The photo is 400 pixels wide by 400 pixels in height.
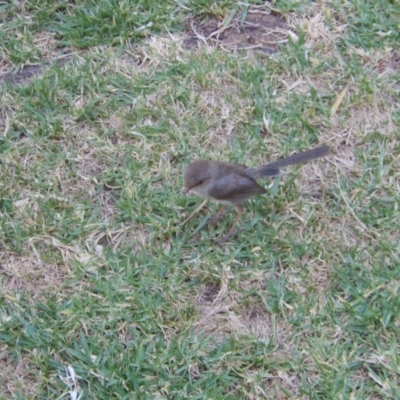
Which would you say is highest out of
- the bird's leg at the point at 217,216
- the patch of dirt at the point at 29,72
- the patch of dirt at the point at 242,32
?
the patch of dirt at the point at 242,32

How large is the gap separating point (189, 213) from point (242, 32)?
1888mm

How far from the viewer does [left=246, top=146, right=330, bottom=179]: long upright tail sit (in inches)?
198

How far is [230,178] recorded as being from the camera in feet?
16.1

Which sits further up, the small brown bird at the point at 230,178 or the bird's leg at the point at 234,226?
the small brown bird at the point at 230,178

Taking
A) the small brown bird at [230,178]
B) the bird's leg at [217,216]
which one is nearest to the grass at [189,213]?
the bird's leg at [217,216]

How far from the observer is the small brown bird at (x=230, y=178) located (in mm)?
4891

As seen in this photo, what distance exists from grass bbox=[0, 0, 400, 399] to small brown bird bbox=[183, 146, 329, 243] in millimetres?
257

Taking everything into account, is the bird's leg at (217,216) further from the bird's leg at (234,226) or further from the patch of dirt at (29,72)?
the patch of dirt at (29,72)

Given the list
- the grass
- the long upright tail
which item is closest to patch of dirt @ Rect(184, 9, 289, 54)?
the grass

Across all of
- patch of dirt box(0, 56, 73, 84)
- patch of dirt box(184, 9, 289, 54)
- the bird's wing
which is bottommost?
patch of dirt box(0, 56, 73, 84)

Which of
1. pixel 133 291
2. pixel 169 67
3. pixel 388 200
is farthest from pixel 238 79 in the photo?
pixel 133 291

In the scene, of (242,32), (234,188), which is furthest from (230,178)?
(242,32)

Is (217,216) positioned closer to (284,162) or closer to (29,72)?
(284,162)

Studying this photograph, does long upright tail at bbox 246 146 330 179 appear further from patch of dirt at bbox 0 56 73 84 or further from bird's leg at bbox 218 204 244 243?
patch of dirt at bbox 0 56 73 84
